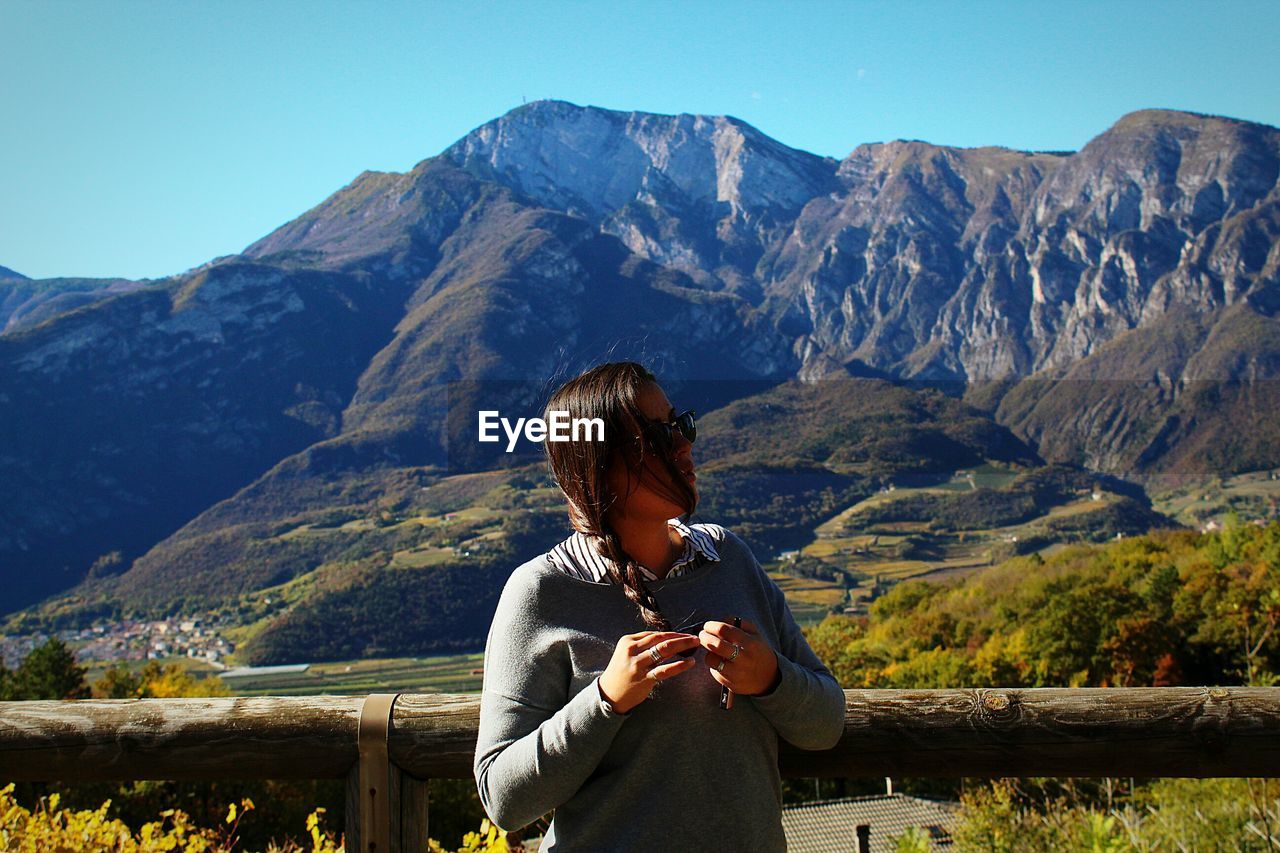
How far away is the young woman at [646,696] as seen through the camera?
1.82 metres

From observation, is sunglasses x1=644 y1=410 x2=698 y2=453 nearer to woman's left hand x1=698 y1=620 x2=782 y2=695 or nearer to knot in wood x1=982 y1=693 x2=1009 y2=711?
woman's left hand x1=698 y1=620 x2=782 y2=695

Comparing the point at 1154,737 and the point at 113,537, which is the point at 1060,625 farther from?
the point at 113,537

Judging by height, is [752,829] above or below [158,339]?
below

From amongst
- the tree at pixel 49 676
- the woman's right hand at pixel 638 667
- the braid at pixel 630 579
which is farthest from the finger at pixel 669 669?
the tree at pixel 49 676

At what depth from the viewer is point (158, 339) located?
17175 cm

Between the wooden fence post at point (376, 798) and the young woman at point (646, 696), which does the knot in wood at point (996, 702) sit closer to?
the young woman at point (646, 696)

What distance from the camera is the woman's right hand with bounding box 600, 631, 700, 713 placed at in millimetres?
1697

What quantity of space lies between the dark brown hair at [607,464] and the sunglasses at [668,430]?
2 cm

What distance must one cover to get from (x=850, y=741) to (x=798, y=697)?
470 millimetres

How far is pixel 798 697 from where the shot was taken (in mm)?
1878

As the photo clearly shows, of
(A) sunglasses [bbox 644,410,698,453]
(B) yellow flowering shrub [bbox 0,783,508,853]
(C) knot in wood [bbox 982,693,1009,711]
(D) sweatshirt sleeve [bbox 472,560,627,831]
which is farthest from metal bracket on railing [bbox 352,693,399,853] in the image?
(C) knot in wood [bbox 982,693,1009,711]

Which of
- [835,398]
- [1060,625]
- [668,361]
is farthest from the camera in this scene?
[835,398]

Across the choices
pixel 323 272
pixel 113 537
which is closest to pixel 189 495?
pixel 113 537

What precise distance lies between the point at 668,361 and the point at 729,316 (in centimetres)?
18810
